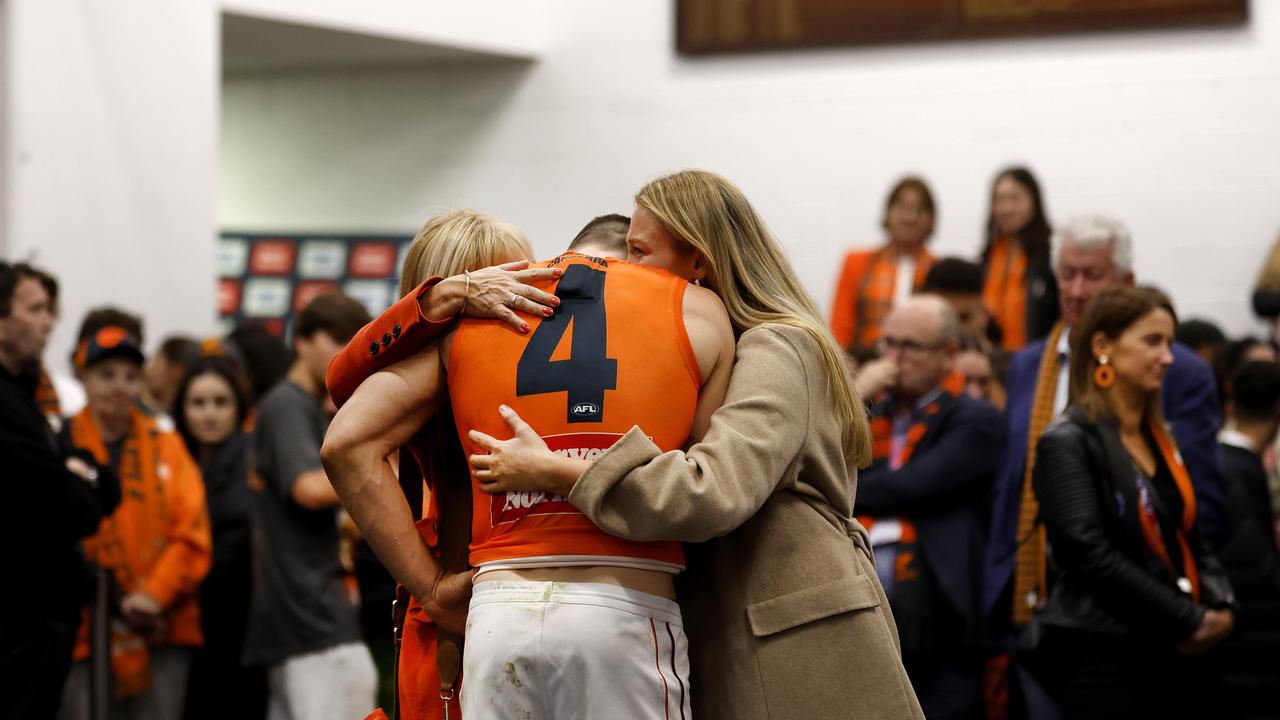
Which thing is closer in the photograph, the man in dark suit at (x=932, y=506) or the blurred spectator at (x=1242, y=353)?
the man in dark suit at (x=932, y=506)

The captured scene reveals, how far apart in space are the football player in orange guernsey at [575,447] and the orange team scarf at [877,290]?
439 centimetres

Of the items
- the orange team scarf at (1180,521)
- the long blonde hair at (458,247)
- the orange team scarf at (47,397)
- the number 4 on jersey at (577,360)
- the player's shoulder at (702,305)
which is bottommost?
the orange team scarf at (1180,521)

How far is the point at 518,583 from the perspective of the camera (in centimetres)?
229

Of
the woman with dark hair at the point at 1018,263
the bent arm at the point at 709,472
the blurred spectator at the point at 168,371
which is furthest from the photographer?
the woman with dark hair at the point at 1018,263

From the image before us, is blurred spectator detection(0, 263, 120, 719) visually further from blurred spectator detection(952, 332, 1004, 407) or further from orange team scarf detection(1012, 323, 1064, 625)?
blurred spectator detection(952, 332, 1004, 407)

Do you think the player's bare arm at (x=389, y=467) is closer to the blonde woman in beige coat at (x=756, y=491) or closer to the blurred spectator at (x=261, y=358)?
the blonde woman in beige coat at (x=756, y=491)

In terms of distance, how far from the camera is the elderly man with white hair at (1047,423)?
413cm

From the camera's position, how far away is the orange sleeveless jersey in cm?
231

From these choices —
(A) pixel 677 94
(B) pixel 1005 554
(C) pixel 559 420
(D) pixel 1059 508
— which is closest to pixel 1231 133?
(A) pixel 677 94

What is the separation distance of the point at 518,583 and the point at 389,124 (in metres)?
7.67

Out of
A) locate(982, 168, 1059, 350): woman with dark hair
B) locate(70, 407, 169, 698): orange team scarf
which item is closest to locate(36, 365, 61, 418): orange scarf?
locate(70, 407, 169, 698): orange team scarf

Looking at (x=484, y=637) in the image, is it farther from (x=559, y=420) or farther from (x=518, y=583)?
(x=559, y=420)

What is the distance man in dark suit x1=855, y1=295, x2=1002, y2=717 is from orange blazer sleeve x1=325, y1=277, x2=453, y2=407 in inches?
77.9

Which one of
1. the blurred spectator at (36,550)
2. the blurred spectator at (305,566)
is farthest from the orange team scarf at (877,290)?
the blurred spectator at (36,550)
